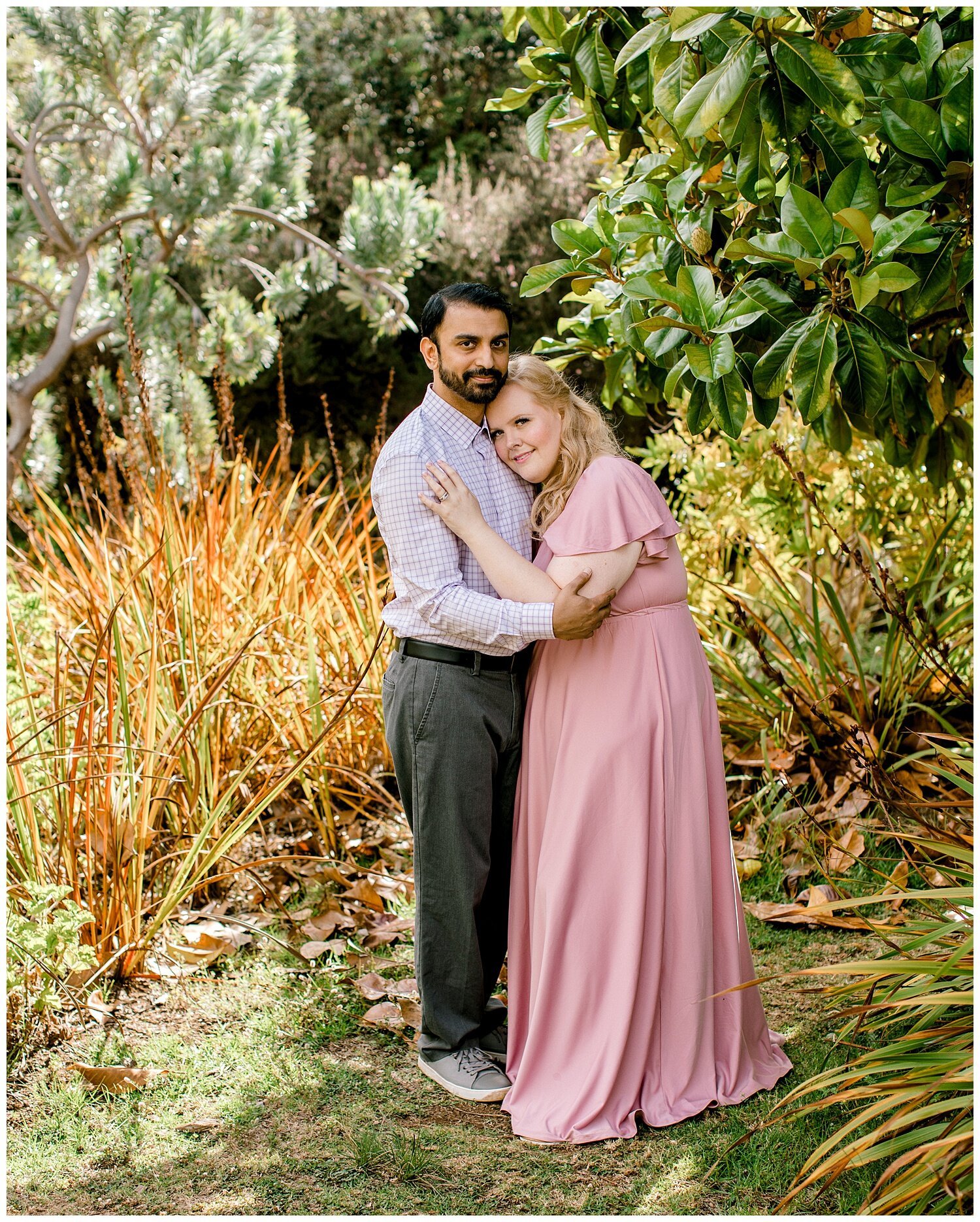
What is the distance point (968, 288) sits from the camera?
2727 millimetres

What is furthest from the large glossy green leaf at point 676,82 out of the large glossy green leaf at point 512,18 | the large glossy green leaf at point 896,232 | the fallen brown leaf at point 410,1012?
the fallen brown leaf at point 410,1012

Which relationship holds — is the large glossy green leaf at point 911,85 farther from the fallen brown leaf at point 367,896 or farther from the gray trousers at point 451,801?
the fallen brown leaf at point 367,896

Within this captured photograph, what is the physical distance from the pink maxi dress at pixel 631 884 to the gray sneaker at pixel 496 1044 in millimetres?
196

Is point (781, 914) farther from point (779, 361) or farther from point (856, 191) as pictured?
point (856, 191)

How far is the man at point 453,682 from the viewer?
2752 mm

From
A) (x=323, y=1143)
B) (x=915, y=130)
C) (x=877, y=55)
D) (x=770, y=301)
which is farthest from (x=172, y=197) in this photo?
(x=323, y=1143)

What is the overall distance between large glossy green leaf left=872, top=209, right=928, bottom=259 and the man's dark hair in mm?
1069

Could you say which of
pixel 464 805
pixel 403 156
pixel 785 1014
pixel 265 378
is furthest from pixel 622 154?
pixel 403 156

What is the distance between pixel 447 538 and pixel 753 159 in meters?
1.16

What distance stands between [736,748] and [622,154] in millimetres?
2570

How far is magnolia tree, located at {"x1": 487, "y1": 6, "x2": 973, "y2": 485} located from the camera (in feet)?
6.49

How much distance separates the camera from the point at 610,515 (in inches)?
106

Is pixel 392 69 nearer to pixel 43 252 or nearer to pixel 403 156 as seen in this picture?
pixel 403 156

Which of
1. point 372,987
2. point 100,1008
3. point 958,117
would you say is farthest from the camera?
point 372,987
